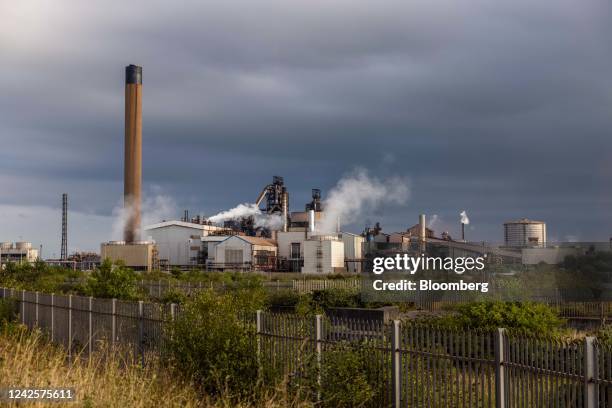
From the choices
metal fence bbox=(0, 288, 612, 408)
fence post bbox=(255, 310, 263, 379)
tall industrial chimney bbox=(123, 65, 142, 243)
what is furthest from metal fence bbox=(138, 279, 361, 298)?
tall industrial chimney bbox=(123, 65, 142, 243)

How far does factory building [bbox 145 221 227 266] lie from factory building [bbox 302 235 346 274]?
55.3 feet

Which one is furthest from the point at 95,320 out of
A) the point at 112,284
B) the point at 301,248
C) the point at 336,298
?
the point at 301,248

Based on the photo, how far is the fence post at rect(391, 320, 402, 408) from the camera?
1127cm

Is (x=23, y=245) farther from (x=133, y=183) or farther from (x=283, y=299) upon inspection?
(x=283, y=299)

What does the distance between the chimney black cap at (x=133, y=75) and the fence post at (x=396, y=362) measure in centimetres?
7481

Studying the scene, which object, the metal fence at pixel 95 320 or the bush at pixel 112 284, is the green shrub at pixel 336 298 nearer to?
the bush at pixel 112 284

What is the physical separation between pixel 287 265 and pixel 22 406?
273ft

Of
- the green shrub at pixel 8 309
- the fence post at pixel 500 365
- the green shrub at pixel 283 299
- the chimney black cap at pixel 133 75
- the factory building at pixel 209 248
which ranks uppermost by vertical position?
the chimney black cap at pixel 133 75

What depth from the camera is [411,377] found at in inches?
441

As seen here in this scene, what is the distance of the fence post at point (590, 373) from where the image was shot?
8.80 meters

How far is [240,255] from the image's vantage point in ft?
275

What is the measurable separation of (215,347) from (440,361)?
4417mm

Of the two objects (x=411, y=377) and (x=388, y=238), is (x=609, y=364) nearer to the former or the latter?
(x=411, y=377)

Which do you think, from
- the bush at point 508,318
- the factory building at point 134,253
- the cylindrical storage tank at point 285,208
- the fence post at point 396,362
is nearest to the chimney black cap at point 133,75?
the factory building at point 134,253
